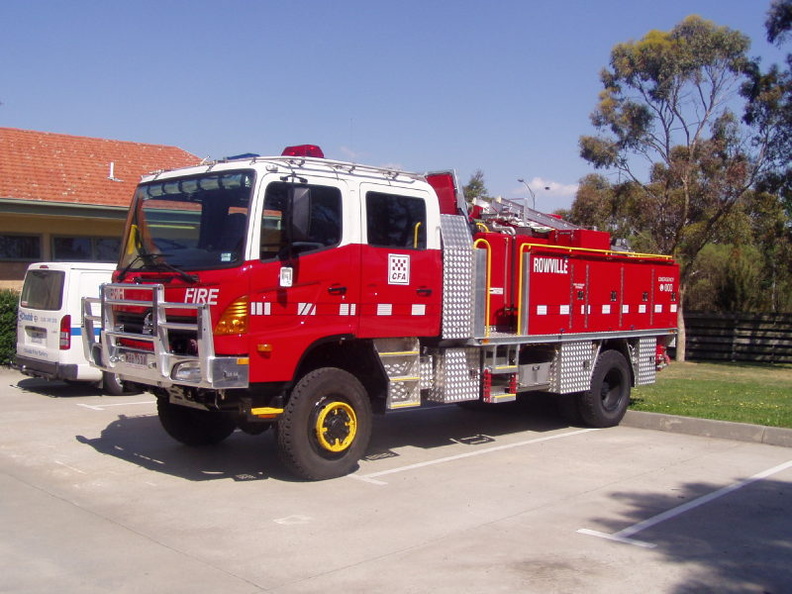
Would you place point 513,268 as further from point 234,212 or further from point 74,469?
point 74,469

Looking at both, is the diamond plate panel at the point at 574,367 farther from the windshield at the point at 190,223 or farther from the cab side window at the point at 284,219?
the windshield at the point at 190,223

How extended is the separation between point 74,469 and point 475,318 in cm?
456

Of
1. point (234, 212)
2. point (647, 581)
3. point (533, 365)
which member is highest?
point (234, 212)

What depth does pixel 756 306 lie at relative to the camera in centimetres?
2900

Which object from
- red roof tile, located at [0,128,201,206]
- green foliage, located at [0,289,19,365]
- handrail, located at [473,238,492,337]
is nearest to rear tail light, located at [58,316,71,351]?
green foliage, located at [0,289,19,365]

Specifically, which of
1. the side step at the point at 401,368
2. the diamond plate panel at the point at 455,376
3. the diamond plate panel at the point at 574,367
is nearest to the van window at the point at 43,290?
the side step at the point at 401,368

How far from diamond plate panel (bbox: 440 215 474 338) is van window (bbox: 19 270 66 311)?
6.99 meters

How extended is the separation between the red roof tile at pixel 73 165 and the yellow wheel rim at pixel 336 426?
1216 cm

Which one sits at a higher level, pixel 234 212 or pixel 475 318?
pixel 234 212

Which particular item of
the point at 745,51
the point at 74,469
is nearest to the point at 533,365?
the point at 74,469

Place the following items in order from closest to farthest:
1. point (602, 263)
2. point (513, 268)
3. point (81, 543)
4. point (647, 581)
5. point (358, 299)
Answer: point (647, 581), point (81, 543), point (358, 299), point (513, 268), point (602, 263)

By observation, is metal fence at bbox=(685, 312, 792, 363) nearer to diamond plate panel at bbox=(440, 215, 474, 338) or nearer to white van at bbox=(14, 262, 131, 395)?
diamond plate panel at bbox=(440, 215, 474, 338)

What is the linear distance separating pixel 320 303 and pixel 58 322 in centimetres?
674

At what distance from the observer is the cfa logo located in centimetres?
837
